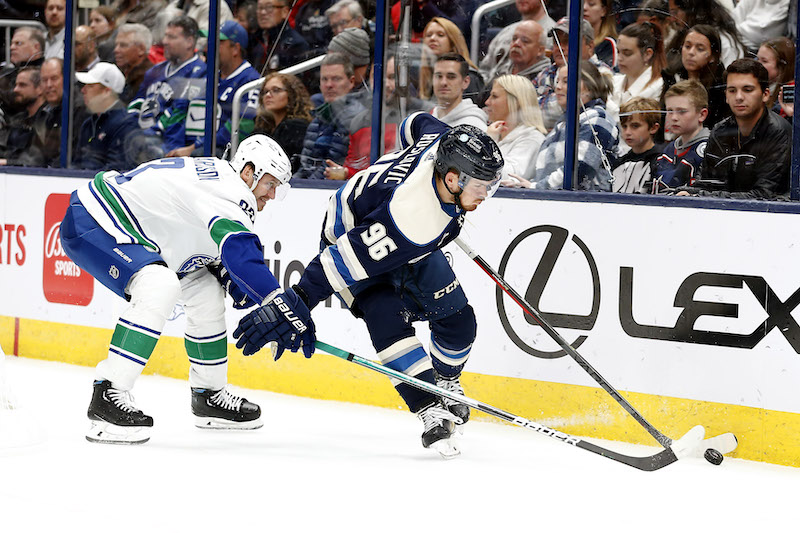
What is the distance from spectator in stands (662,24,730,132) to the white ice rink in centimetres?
124

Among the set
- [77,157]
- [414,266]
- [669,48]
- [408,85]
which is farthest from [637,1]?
[77,157]

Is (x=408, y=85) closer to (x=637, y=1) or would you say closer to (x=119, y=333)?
(x=637, y=1)

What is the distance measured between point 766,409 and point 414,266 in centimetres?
126

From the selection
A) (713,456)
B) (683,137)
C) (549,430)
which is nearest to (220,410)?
(549,430)

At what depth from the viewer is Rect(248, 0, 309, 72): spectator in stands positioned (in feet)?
16.7

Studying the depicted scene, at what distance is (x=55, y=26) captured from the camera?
583 cm

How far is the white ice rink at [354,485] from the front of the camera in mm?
2889

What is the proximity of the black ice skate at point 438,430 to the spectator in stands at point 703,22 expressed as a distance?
4.99 feet

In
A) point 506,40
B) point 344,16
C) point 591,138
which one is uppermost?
point 344,16

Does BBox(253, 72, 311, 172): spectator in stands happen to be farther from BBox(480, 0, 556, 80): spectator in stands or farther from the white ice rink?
the white ice rink

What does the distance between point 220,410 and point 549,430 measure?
1.27m

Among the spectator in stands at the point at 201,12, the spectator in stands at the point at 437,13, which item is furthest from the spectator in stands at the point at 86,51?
the spectator in stands at the point at 437,13

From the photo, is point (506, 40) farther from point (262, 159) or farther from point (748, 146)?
point (262, 159)

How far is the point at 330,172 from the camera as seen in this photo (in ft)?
16.3
